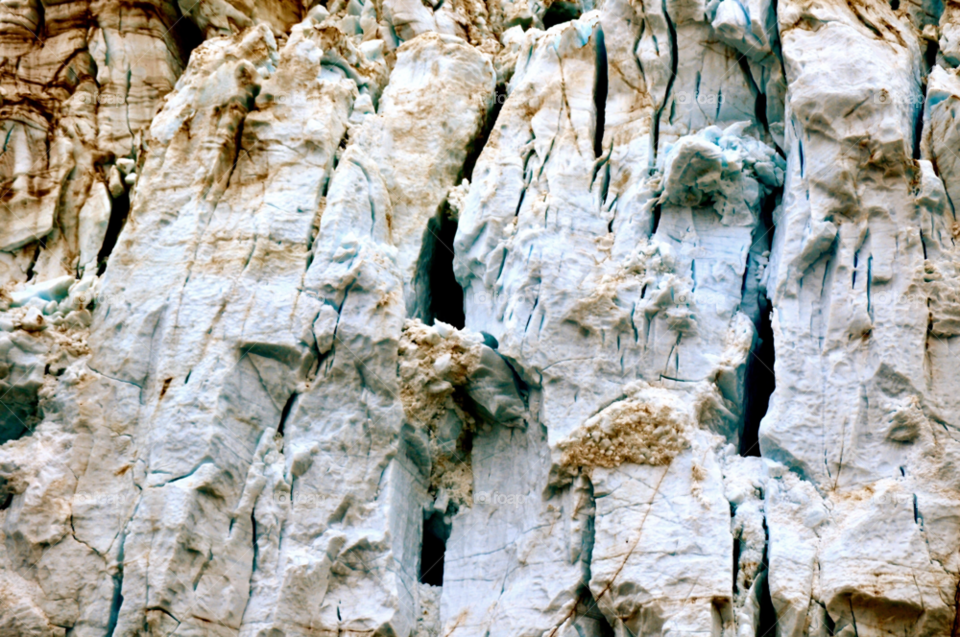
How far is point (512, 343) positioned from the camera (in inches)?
407

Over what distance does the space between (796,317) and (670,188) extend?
201cm

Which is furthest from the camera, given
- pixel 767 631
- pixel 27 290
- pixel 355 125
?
pixel 355 125

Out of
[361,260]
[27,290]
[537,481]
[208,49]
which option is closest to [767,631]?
[537,481]

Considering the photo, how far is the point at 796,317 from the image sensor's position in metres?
9.98

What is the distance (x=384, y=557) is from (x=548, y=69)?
21.3 ft

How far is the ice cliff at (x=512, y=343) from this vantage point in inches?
355

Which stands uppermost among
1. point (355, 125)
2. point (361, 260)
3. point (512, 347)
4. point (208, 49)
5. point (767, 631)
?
point (208, 49)

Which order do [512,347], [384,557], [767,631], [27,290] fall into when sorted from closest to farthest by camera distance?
[767,631]
[384,557]
[512,347]
[27,290]

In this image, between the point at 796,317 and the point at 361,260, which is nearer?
the point at 796,317

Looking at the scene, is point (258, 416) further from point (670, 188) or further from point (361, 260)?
point (670, 188)

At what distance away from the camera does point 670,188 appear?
10.9 metres

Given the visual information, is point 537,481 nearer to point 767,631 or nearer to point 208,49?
point 767,631

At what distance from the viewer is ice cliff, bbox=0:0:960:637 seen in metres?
9.02

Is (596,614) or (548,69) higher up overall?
(548,69)
